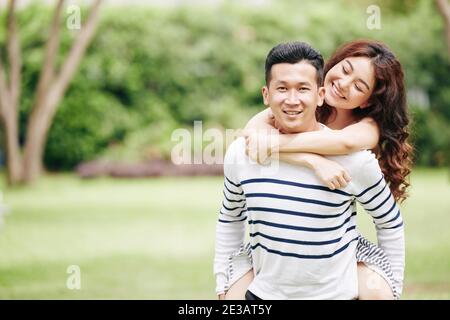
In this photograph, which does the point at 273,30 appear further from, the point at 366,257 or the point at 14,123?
the point at 366,257

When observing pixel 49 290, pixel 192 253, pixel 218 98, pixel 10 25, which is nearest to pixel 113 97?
pixel 218 98

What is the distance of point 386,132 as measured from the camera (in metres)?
2.13

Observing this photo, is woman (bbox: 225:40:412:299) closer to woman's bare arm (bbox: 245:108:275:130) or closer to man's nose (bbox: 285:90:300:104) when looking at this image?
woman's bare arm (bbox: 245:108:275:130)

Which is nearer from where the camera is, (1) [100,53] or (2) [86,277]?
(2) [86,277]

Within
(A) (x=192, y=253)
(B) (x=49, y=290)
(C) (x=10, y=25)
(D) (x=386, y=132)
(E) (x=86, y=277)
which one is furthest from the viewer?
(C) (x=10, y=25)

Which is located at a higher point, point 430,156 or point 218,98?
point 218,98

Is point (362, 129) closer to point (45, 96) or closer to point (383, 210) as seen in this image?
point (383, 210)

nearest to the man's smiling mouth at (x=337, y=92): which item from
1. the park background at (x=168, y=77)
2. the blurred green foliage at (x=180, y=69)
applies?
the park background at (x=168, y=77)

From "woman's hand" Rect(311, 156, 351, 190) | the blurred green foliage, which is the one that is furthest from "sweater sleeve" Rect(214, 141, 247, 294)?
the blurred green foliage

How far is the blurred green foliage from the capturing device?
13758 mm

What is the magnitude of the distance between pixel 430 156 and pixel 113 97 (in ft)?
21.6

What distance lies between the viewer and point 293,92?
1.84 meters

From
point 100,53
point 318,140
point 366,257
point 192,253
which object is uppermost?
point 100,53

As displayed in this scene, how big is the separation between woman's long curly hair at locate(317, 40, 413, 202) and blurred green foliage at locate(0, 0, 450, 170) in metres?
11.5
